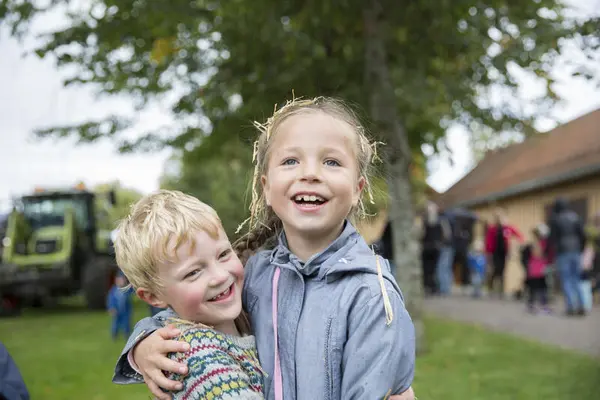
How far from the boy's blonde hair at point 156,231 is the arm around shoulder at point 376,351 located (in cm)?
49

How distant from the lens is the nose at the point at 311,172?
184cm

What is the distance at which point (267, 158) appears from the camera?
81.2 inches

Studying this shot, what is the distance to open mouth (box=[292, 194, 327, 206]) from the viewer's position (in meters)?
1.86

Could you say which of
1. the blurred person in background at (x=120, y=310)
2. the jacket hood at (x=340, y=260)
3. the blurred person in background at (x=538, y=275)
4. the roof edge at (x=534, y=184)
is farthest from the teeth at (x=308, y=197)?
the roof edge at (x=534, y=184)

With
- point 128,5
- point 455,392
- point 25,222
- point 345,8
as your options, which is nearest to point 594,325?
point 455,392

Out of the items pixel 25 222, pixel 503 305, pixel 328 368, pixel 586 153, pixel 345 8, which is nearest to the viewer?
pixel 328 368

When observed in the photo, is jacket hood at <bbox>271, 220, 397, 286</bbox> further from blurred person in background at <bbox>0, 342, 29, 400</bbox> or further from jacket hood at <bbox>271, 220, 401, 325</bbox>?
blurred person in background at <bbox>0, 342, 29, 400</bbox>

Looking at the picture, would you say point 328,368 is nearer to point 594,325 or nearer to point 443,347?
point 443,347

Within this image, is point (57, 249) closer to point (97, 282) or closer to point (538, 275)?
point (97, 282)

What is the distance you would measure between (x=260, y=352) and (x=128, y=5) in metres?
4.67

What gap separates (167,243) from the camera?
5.97ft

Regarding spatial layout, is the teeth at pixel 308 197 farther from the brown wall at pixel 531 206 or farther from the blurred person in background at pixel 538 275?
the brown wall at pixel 531 206

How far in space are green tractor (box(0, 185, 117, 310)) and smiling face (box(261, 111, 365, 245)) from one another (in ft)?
40.2

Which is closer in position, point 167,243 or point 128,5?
point 167,243
